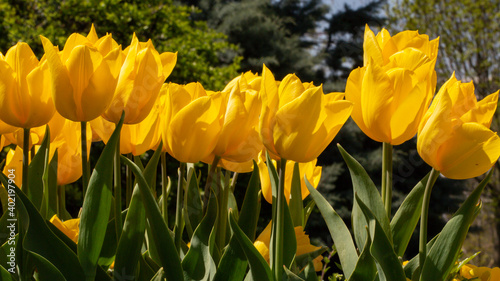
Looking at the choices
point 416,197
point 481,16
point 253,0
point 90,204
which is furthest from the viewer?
point 253,0

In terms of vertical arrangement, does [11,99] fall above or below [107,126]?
above

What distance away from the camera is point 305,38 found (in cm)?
1262

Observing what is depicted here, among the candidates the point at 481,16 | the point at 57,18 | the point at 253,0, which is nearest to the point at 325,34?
the point at 253,0

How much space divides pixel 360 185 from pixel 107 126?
419 millimetres

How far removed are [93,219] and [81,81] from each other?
0.59ft

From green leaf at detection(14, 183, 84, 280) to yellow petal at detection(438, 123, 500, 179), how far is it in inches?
19.1

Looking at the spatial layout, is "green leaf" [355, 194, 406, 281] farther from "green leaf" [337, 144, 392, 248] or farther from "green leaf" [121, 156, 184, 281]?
"green leaf" [121, 156, 184, 281]

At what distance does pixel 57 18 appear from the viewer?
5.54m

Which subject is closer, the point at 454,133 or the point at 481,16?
the point at 454,133

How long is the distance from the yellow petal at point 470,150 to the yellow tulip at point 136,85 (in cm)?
39

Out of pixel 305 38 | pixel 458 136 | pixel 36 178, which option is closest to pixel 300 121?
pixel 458 136

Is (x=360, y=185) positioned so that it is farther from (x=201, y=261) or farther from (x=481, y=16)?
(x=481, y=16)

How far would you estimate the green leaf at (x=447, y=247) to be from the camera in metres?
0.68

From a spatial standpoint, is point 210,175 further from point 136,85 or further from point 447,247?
point 447,247
